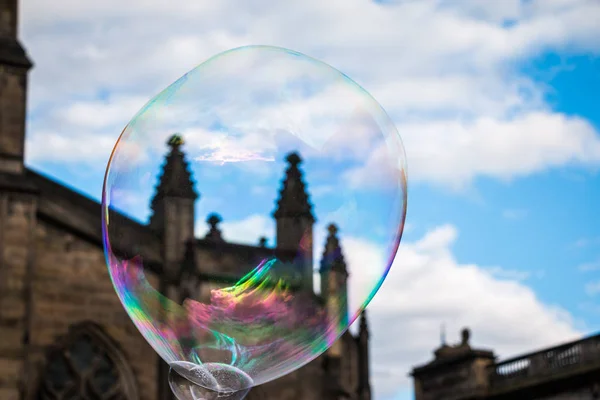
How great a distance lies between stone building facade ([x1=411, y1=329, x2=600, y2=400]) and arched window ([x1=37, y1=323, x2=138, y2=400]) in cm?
1010

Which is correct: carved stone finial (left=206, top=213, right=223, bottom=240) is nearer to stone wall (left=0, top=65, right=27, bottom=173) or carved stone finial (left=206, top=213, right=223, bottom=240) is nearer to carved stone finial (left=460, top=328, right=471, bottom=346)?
stone wall (left=0, top=65, right=27, bottom=173)

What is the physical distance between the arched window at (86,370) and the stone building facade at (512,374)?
398 inches

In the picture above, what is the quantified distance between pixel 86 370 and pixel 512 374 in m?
11.7

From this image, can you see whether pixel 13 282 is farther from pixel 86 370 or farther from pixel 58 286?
pixel 86 370

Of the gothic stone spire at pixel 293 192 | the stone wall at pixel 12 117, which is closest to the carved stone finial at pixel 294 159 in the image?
the gothic stone spire at pixel 293 192

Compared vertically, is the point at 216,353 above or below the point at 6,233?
below

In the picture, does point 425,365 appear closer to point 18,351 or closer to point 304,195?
point 18,351

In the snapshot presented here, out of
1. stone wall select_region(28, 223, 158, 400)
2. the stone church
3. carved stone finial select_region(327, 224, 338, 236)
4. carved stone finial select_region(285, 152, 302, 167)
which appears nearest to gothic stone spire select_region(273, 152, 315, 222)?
carved stone finial select_region(285, 152, 302, 167)

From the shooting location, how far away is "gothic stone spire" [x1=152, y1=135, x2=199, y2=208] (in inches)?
314

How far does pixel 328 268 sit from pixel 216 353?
0.99 m

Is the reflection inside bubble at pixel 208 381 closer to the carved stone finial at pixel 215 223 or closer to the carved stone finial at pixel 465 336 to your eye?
the carved stone finial at pixel 215 223

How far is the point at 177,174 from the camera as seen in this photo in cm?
831

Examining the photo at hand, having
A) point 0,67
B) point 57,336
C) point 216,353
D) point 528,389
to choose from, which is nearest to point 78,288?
point 57,336

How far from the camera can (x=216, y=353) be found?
789 centimetres
